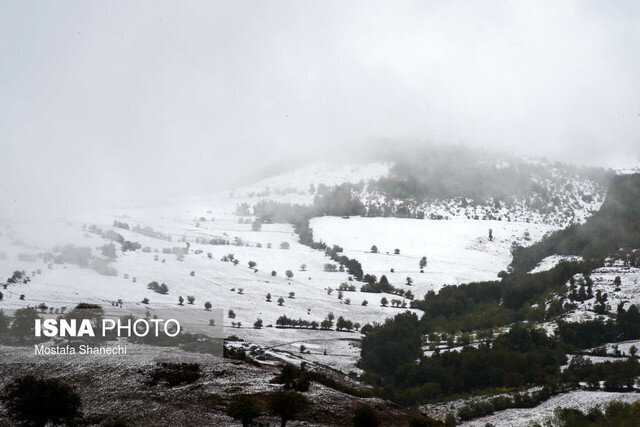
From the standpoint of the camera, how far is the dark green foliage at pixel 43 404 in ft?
225

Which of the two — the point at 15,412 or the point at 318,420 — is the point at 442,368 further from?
the point at 15,412

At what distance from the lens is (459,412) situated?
12938 centimetres

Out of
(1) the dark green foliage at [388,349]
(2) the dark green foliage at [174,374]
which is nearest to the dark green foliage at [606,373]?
(1) the dark green foliage at [388,349]

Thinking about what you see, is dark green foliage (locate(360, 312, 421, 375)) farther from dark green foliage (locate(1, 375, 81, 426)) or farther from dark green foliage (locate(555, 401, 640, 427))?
dark green foliage (locate(1, 375, 81, 426))

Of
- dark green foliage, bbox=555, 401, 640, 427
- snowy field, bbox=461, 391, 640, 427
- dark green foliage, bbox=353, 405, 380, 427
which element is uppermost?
dark green foliage, bbox=353, 405, 380, 427

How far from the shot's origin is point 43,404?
68.3 meters

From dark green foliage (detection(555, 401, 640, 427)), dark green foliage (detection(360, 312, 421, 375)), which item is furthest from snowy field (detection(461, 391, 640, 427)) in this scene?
dark green foliage (detection(360, 312, 421, 375))

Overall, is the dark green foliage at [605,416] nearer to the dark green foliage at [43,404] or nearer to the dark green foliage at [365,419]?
the dark green foliage at [365,419]

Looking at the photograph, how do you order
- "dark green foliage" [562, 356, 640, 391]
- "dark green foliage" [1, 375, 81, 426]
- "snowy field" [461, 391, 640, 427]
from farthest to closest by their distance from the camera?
"dark green foliage" [562, 356, 640, 391], "snowy field" [461, 391, 640, 427], "dark green foliage" [1, 375, 81, 426]

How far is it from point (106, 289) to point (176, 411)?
12144 centimetres

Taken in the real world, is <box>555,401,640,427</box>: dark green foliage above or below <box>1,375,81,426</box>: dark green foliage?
below

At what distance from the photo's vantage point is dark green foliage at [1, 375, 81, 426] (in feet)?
225

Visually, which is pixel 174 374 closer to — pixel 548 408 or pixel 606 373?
pixel 548 408

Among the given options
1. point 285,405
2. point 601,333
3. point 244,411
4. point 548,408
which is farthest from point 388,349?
point 244,411
